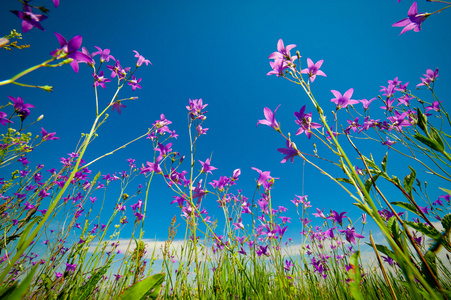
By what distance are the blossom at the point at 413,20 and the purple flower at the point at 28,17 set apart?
200cm

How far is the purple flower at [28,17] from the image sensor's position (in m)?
0.71

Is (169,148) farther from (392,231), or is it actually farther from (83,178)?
(83,178)

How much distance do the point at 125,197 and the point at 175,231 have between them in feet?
3.14

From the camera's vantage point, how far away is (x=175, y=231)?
6.98 feet

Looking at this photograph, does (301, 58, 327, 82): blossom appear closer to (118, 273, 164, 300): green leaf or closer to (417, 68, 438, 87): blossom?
(118, 273, 164, 300): green leaf

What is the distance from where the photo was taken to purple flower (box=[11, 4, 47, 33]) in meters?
0.71

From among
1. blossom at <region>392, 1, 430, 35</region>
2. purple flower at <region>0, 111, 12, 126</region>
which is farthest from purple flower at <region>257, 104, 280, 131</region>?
purple flower at <region>0, 111, 12, 126</region>

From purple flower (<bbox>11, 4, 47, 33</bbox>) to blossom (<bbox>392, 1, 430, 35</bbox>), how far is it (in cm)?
200

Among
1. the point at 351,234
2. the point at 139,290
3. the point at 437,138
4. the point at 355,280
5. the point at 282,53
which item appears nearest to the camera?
the point at 355,280

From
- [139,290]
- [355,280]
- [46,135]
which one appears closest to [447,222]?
[355,280]

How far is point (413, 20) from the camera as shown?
3.92 feet

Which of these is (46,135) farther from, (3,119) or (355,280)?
(355,280)

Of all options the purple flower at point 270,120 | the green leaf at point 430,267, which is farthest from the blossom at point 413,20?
the green leaf at point 430,267

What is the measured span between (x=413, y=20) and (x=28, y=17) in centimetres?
212
